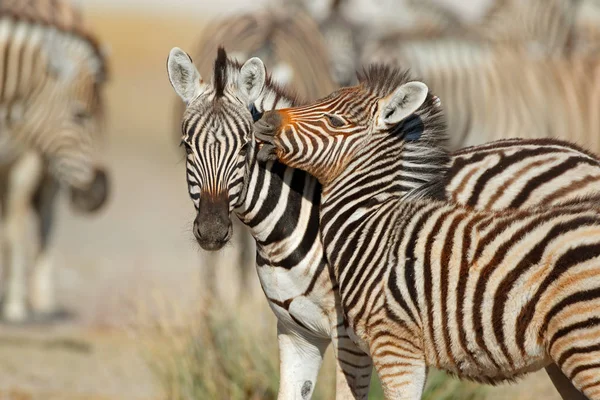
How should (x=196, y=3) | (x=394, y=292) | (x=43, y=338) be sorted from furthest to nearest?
(x=196, y=3)
(x=43, y=338)
(x=394, y=292)

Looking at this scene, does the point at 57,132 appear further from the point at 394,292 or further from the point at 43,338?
the point at 394,292

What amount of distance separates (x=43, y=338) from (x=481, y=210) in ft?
23.8

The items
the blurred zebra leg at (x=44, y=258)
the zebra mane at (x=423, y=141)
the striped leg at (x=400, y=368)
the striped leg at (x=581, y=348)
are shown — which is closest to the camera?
the striped leg at (x=581, y=348)

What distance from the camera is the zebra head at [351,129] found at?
564cm

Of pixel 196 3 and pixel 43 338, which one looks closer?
pixel 43 338

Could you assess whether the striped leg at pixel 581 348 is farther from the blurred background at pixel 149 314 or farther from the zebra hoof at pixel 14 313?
the zebra hoof at pixel 14 313

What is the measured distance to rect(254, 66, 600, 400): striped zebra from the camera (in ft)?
15.8

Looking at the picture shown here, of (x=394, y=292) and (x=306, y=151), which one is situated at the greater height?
(x=306, y=151)

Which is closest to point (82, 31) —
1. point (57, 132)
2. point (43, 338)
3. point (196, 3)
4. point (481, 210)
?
point (57, 132)

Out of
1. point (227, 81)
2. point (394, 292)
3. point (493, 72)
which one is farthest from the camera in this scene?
point (493, 72)

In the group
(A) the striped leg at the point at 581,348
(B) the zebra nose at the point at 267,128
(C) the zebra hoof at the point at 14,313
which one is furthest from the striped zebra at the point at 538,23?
(A) the striped leg at the point at 581,348

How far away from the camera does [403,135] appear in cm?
579

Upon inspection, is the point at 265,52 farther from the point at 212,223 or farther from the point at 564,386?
the point at 564,386

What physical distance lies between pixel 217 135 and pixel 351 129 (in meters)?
0.71
